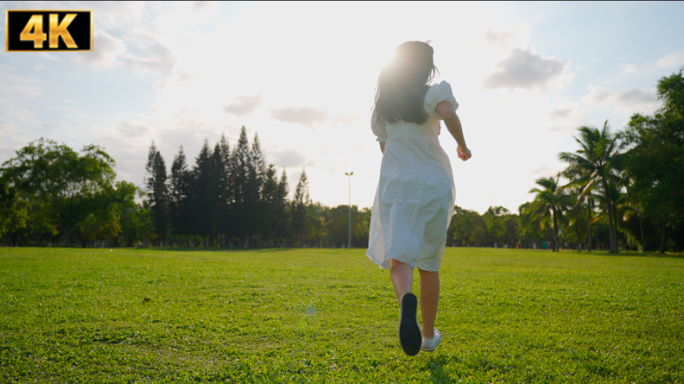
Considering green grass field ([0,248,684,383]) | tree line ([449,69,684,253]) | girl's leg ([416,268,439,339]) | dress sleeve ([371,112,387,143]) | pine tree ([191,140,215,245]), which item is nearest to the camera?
green grass field ([0,248,684,383])

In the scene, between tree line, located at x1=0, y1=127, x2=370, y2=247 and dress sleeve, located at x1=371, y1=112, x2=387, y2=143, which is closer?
dress sleeve, located at x1=371, y1=112, x2=387, y2=143

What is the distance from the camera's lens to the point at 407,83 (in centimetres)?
336

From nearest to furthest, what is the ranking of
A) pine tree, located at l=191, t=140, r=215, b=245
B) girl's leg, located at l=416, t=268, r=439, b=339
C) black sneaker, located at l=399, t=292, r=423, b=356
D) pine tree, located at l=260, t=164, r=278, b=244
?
1. black sneaker, located at l=399, t=292, r=423, b=356
2. girl's leg, located at l=416, t=268, r=439, b=339
3. pine tree, located at l=191, t=140, r=215, b=245
4. pine tree, located at l=260, t=164, r=278, b=244

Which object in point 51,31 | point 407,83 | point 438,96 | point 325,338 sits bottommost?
point 325,338

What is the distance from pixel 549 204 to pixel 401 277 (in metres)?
54.3

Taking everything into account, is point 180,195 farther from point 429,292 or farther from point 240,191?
point 429,292

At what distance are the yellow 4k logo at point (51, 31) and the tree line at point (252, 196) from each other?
31480 mm

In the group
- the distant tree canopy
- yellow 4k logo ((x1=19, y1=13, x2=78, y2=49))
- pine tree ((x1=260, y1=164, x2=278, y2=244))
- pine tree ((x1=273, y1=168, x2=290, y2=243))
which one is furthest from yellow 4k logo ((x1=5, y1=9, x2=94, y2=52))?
pine tree ((x1=273, y1=168, x2=290, y2=243))

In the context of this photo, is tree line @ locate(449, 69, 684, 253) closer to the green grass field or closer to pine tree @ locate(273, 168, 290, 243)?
the green grass field

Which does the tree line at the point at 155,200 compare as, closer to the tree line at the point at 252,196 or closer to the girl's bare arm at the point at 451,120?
the tree line at the point at 252,196

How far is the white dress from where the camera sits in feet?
10.3

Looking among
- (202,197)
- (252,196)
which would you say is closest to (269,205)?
(252,196)

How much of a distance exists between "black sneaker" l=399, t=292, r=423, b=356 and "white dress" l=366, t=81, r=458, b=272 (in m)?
0.32

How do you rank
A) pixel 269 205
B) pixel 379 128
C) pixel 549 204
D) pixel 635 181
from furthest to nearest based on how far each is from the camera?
pixel 269 205, pixel 549 204, pixel 635 181, pixel 379 128
